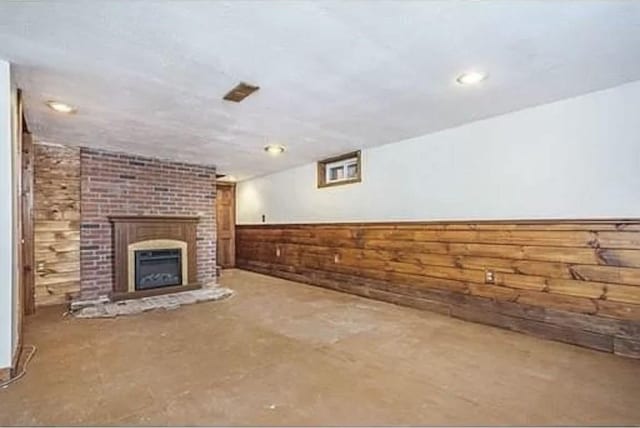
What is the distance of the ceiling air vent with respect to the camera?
9.32ft

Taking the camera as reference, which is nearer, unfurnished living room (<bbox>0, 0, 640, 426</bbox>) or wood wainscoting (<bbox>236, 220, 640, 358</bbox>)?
unfurnished living room (<bbox>0, 0, 640, 426</bbox>)

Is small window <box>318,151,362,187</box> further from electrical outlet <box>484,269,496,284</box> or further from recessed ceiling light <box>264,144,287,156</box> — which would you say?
electrical outlet <box>484,269,496,284</box>

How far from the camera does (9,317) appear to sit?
243 centimetres

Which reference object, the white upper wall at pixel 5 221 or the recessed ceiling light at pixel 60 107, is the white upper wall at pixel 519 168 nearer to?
the recessed ceiling light at pixel 60 107

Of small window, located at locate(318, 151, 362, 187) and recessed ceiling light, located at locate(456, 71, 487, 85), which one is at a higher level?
recessed ceiling light, located at locate(456, 71, 487, 85)

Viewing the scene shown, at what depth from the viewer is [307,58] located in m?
2.39

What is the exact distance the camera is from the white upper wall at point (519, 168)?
2.94m

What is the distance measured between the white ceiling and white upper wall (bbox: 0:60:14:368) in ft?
0.88

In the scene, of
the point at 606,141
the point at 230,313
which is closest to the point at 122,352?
the point at 230,313

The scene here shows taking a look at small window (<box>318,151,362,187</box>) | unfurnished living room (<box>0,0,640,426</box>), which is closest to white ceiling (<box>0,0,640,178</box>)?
unfurnished living room (<box>0,0,640,426</box>)

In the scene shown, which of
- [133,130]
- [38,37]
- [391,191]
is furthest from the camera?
[391,191]

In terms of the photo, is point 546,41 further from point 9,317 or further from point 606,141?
point 9,317

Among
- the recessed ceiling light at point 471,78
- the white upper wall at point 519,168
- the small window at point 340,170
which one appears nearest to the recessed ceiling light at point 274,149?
the small window at point 340,170

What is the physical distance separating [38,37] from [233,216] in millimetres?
6292
